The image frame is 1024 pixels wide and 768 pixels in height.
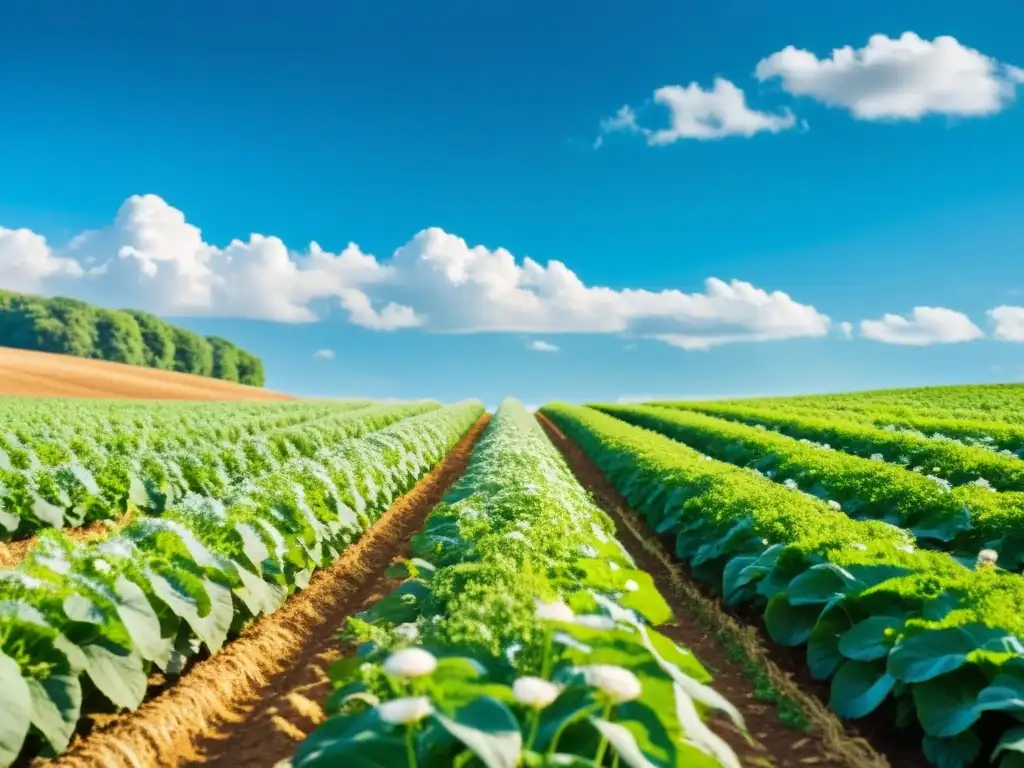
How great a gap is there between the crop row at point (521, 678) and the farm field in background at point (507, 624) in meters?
0.01

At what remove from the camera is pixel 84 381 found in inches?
2153

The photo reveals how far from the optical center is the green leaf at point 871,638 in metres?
5.46

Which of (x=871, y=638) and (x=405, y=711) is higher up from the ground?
(x=405, y=711)

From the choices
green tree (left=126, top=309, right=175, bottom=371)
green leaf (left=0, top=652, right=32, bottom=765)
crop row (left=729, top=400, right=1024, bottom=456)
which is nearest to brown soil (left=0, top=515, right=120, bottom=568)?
green leaf (left=0, top=652, right=32, bottom=765)

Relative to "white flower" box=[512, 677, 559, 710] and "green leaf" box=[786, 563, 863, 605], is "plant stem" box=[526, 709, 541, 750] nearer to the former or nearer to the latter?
"white flower" box=[512, 677, 559, 710]

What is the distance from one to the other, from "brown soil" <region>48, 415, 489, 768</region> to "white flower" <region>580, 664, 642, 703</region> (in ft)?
12.9

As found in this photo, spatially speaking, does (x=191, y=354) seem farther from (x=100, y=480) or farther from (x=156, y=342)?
(x=100, y=480)

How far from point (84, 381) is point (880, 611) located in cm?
5829

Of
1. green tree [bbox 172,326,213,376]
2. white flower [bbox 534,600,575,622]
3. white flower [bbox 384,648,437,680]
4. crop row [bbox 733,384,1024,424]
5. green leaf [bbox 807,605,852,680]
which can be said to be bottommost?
green leaf [bbox 807,605,852,680]

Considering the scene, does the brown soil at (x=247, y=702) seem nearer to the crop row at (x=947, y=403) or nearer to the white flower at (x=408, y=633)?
the white flower at (x=408, y=633)

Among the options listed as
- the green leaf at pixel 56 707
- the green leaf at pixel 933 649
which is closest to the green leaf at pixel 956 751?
the green leaf at pixel 933 649

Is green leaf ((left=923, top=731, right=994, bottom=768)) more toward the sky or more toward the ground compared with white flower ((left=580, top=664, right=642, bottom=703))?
more toward the ground

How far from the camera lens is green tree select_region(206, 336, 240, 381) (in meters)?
109

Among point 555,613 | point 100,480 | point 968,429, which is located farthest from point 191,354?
point 555,613
